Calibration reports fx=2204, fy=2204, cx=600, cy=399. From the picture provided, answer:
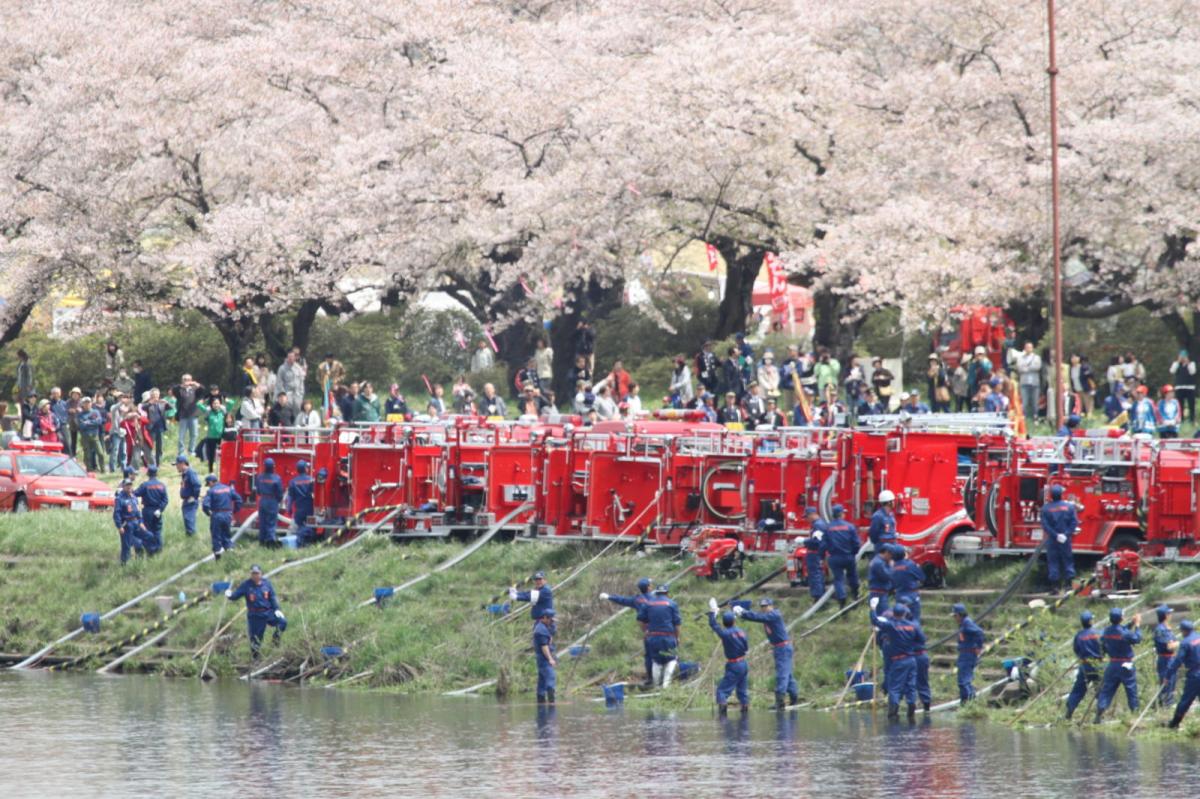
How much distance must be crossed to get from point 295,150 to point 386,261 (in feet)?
16.3

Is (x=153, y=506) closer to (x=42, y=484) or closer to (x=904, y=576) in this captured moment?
(x=42, y=484)

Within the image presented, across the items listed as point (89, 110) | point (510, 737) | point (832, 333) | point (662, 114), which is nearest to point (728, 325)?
point (832, 333)

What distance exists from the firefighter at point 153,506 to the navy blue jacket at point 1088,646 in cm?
1681

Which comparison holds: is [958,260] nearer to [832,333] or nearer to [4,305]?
[832,333]

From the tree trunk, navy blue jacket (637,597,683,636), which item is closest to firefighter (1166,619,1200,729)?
navy blue jacket (637,597,683,636)

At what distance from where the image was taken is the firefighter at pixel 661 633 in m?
28.0

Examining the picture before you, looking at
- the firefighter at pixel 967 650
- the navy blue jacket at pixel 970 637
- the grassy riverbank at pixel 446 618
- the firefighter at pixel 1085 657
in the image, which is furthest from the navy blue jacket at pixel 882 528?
the firefighter at pixel 1085 657

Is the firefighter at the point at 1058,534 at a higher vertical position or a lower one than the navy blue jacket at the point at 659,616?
higher

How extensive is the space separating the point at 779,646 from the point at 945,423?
5252 mm

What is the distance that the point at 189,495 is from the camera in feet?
123

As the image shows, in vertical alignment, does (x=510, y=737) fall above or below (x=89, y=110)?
below

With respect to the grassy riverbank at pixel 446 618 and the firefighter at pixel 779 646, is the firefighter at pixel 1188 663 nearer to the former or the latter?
the grassy riverbank at pixel 446 618

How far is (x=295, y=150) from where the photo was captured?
54.3 metres

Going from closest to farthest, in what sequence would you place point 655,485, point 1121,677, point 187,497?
point 1121,677 → point 655,485 → point 187,497
